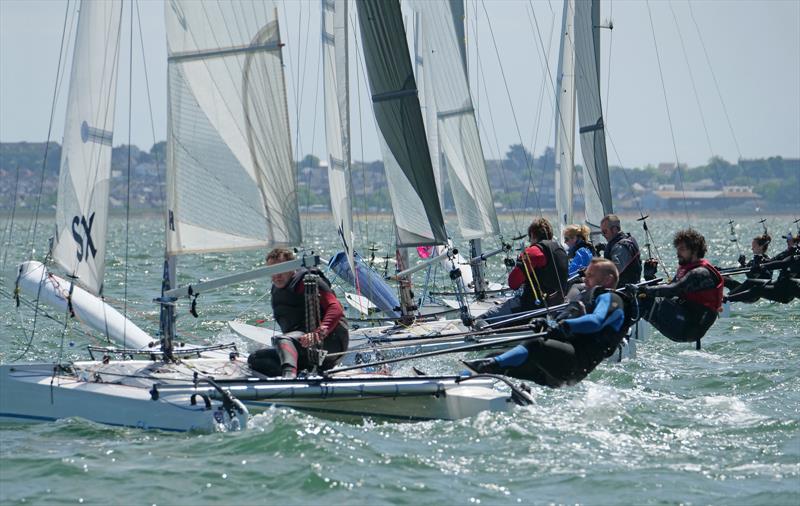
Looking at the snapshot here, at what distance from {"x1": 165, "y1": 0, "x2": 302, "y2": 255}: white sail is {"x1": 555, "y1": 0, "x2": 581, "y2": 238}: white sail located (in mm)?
11239

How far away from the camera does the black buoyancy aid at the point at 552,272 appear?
11.7 m

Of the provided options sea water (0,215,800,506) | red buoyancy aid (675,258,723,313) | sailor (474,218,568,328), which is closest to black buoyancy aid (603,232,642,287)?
sailor (474,218,568,328)

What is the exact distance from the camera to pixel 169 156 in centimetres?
929

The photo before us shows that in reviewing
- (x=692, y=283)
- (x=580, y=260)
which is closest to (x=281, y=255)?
(x=692, y=283)

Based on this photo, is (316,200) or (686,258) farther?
(316,200)

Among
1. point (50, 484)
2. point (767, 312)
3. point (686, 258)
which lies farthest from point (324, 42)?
point (767, 312)

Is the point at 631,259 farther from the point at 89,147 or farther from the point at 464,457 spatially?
the point at 89,147

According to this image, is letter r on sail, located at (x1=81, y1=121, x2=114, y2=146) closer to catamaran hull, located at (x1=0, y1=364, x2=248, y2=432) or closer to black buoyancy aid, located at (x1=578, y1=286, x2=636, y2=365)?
catamaran hull, located at (x1=0, y1=364, x2=248, y2=432)

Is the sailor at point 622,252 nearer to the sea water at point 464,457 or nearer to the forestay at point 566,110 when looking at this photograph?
the sea water at point 464,457

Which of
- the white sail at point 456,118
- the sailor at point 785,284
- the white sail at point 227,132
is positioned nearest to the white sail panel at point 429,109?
the white sail at point 456,118

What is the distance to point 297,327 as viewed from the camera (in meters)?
9.26

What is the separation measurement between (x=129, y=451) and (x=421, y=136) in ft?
19.3

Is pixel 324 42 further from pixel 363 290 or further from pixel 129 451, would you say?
pixel 129 451

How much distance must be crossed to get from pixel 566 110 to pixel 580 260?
7900mm
